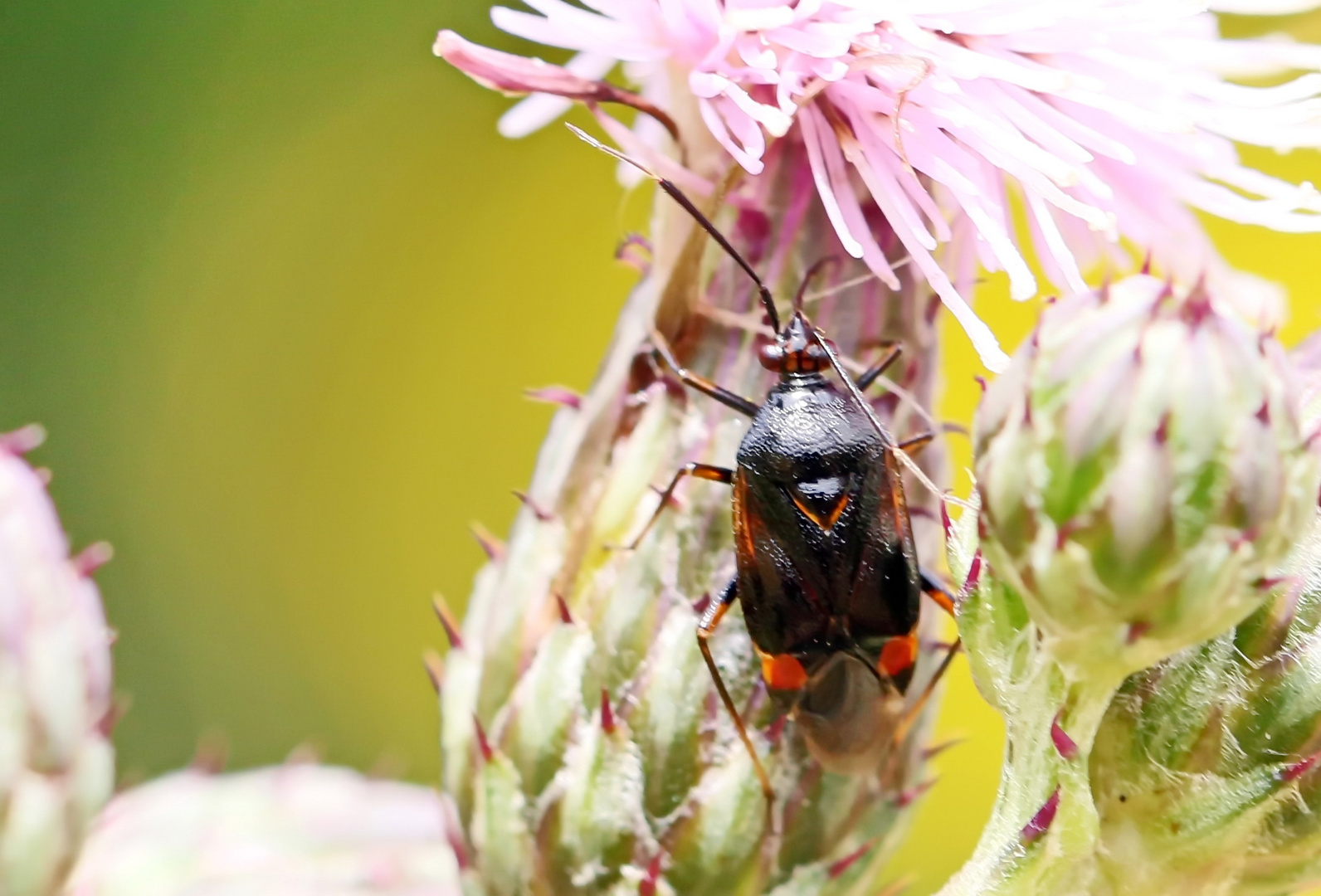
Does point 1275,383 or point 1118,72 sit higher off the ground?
point 1118,72

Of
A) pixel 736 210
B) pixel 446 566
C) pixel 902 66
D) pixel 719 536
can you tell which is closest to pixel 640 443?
pixel 719 536

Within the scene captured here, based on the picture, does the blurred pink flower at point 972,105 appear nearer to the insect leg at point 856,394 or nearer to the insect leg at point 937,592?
the insect leg at point 856,394

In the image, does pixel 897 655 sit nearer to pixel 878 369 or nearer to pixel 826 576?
pixel 826 576

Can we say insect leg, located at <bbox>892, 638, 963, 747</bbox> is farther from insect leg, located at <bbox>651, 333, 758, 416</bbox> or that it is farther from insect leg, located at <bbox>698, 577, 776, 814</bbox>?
insect leg, located at <bbox>651, 333, 758, 416</bbox>

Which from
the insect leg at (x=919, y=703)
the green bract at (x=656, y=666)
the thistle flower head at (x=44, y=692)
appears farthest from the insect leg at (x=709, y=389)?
the thistle flower head at (x=44, y=692)

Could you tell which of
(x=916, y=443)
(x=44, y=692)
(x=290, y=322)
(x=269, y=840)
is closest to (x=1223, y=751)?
(x=916, y=443)

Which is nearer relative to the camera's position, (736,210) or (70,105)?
(736,210)

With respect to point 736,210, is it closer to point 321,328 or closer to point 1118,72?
point 1118,72
